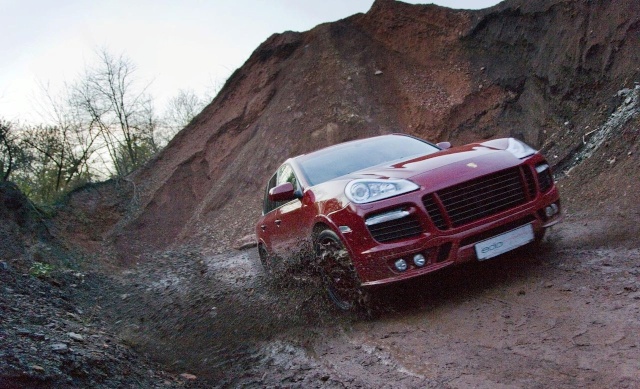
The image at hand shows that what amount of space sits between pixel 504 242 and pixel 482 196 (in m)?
0.42

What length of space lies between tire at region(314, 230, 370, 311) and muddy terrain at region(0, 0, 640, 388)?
0.14 m

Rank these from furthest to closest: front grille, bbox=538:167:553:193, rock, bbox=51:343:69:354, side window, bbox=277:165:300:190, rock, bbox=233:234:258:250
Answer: rock, bbox=233:234:258:250
side window, bbox=277:165:300:190
front grille, bbox=538:167:553:193
rock, bbox=51:343:69:354

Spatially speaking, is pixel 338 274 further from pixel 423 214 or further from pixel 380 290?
pixel 423 214

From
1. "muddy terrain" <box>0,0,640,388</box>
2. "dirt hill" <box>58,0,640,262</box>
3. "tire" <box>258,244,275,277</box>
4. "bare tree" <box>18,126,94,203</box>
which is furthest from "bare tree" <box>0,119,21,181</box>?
"tire" <box>258,244,275,277</box>

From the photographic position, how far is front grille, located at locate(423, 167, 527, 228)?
185 inches

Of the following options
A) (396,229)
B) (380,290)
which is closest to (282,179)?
(380,290)

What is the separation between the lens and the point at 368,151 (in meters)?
6.40

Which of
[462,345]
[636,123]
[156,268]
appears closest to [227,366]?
[462,345]

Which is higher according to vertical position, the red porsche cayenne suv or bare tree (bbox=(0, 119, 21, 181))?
bare tree (bbox=(0, 119, 21, 181))

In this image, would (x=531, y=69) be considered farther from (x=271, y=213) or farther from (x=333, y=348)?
(x=333, y=348)

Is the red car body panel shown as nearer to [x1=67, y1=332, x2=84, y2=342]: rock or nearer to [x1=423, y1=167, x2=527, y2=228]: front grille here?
[x1=423, y1=167, x2=527, y2=228]: front grille

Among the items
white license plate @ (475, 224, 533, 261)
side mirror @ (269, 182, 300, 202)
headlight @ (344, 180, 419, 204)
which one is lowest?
white license plate @ (475, 224, 533, 261)

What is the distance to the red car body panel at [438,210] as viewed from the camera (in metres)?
4.66

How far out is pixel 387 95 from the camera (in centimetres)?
1867
